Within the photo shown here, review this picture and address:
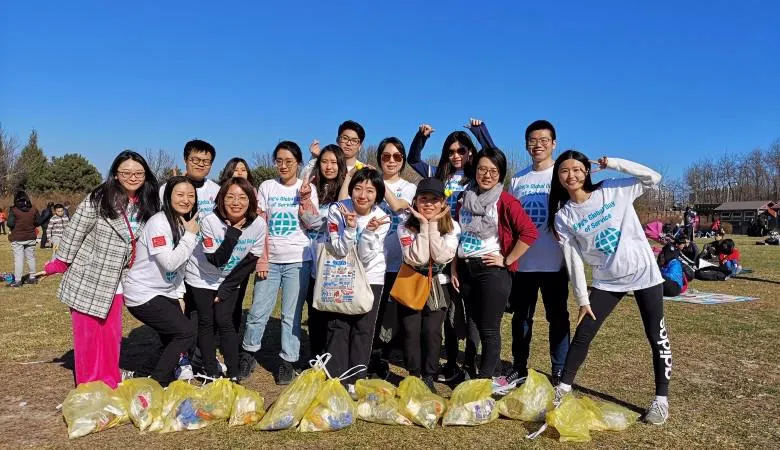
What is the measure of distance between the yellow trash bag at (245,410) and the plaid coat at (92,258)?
51.0 inches

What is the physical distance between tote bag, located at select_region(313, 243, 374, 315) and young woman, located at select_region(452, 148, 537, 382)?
2.54ft

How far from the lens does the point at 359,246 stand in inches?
155

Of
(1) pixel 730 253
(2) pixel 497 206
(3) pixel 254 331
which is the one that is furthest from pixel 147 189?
(1) pixel 730 253

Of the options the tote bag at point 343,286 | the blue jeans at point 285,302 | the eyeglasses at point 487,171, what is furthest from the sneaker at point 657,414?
the blue jeans at point 285,302

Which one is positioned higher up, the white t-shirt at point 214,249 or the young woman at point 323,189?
the young woman at point 323,189

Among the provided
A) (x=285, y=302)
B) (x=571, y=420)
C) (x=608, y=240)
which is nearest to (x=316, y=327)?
(x=285, y=302)

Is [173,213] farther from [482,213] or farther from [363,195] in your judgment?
[482,213]

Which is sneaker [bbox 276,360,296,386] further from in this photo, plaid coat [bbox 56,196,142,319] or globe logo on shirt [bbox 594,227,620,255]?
globe logo on shirt [bbox 594,227,620,255]

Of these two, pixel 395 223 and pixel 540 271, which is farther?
pixel 395 223

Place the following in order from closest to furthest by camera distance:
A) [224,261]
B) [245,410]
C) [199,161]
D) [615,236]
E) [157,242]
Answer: [245,410], [615,236], [157,242], [224,261], [199,161]

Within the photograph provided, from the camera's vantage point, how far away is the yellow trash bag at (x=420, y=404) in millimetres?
3439

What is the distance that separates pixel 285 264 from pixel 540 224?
6.94 feet

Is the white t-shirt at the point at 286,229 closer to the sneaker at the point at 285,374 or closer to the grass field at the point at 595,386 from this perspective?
the sneaker at the point at 285,374

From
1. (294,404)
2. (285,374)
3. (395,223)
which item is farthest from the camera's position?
(285,374)
